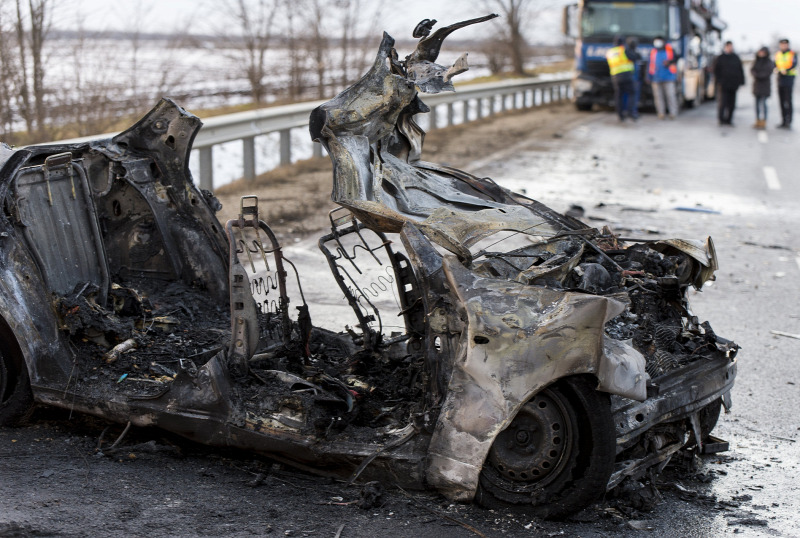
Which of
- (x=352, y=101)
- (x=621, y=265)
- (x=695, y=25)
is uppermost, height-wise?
(x=695, y=25)

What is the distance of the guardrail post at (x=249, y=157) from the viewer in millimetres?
11914

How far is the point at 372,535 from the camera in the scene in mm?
3375

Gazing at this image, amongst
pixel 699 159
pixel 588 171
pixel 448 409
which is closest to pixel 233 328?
pixel 448 409

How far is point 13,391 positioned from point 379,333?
1.80 metres

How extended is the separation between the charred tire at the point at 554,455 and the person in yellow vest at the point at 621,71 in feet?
63.4

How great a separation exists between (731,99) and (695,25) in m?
4.90

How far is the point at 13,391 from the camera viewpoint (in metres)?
4.25

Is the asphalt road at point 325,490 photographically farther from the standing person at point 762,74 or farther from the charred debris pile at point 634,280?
the standing person at point 762,74

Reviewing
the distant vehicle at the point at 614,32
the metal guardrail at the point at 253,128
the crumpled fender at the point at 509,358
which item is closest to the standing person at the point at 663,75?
the distant vehicle at the point at 614,32

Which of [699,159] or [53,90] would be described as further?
[699,159]

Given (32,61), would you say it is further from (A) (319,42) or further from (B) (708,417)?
(B) (708,417)

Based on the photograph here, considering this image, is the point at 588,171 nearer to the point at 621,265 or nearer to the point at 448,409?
the point at 621,265

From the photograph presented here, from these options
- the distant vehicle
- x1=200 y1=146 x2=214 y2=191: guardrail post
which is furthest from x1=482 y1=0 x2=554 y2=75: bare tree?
x1=200 y1=146 x2=214 y2=191: guardrail post

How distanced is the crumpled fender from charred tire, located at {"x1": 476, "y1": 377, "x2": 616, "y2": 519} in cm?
11
